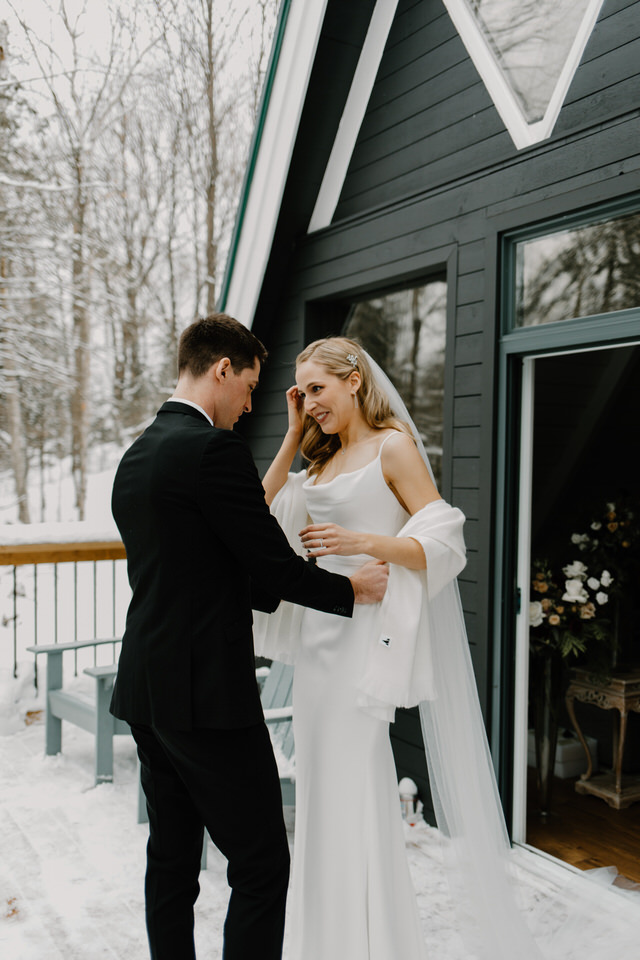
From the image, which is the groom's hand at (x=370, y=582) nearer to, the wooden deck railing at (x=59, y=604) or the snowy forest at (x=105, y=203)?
the wooden deck railing at (x=59, y=604)

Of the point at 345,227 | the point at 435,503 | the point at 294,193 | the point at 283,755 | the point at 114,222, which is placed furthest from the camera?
the point at 114,222

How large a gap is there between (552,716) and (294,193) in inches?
117

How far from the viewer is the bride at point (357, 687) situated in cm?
204

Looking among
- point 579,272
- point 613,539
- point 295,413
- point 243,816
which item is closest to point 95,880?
point 243,816

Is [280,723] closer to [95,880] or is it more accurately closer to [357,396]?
[95,880]

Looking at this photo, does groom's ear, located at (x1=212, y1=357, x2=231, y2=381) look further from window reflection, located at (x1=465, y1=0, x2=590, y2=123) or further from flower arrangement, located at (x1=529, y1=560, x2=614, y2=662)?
flower arrangement, located at (x1=529, y1=560, x2=614, y2=662)

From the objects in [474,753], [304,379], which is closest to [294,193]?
[304,379]

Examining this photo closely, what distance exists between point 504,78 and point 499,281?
0.81 metres

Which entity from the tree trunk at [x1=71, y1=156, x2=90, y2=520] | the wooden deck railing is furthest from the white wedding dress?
the tree trunk at [x1=71, y1=156, x2=90, y2=520]

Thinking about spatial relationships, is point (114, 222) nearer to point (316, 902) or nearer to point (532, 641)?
point (532, 641)

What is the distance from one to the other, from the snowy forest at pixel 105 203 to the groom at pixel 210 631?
6.81 meters

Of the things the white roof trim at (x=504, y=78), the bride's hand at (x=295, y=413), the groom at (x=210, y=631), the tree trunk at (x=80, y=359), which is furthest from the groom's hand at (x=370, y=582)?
the tree trunk at (x=80, y=359)

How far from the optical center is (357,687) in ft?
6.77

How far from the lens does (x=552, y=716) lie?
11.7 feet
